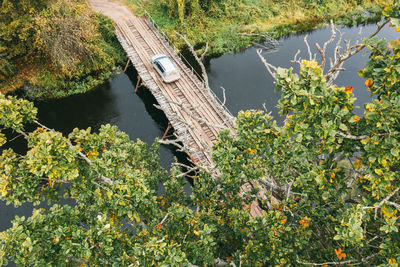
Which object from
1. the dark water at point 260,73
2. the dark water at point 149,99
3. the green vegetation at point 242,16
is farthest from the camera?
the green vegetation at point 242,16

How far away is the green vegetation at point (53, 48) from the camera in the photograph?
25.1 metres

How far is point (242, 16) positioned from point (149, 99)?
1857 centimetres

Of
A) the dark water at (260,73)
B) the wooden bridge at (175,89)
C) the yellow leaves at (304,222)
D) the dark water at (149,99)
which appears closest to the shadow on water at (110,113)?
the dark water at (149,99)

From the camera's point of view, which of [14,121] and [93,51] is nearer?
[14,121]

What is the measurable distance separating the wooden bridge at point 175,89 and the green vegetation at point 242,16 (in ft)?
10.1

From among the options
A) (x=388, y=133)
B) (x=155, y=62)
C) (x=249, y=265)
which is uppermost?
(x=388, y=133)

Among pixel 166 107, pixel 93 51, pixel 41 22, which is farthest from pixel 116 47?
pixel 166 107

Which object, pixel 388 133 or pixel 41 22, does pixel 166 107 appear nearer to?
pixel 41 22

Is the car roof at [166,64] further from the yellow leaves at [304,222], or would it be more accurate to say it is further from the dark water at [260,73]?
the yellow leaves at [304,222]

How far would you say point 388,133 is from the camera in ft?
23.1

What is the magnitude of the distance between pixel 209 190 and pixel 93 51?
79.4 ft

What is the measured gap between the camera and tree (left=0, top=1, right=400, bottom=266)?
24.0 feet

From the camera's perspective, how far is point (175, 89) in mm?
25141

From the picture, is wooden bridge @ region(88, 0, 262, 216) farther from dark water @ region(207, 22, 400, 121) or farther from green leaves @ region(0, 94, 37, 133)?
green leaves @ region(0, 94, 37, 133)
